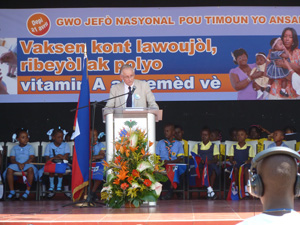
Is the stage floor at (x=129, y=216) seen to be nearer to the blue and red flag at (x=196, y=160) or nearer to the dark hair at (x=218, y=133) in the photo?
the blue and red flag at (x=196, y=160)

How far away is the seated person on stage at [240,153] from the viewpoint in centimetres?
892

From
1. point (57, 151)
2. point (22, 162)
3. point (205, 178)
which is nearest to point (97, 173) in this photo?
point (57, 151)

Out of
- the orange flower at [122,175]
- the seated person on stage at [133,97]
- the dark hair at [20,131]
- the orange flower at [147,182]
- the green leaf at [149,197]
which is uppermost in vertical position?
the seated person on stage at [133,97]

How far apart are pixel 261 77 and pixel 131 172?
3895 mm

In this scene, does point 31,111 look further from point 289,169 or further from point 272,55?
point 289,169

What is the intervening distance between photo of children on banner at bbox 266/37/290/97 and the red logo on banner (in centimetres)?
388

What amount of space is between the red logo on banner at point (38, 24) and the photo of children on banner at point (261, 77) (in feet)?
11.9

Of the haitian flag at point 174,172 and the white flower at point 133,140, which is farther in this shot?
the haitian flag at point 174,172

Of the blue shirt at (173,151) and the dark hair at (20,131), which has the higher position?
the dark hair at (20,131)

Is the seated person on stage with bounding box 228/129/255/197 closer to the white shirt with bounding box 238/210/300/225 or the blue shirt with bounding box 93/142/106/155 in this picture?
the blue shirt with bounding box 93/142/106/155

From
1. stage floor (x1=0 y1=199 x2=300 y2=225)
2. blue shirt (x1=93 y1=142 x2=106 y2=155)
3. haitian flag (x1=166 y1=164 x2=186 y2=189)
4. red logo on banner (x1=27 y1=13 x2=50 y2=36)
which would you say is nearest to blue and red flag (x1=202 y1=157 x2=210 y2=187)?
haitian flag (x1=166 y1=164 x2=186 y2=189)

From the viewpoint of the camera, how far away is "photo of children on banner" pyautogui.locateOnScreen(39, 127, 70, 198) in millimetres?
8930

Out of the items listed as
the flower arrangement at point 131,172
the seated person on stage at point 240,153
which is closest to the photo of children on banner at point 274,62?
the seated person on stage at point 240,153

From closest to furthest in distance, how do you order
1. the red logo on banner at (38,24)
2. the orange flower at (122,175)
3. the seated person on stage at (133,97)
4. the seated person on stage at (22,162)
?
the orange flower at (122,175) < the seated person on stage at (133,97) < the seated person on stage at (22,162) < the red logo on banner at (38,24)
